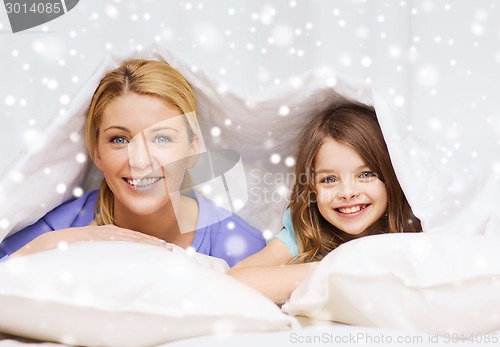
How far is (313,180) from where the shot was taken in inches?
57.9

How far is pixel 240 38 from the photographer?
2.01 meters

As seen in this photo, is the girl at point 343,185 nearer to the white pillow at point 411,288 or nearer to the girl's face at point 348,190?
the girl's face at point 348,190

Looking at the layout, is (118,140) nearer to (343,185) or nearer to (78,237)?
(78,237)

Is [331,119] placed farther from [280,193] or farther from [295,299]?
[295,299]

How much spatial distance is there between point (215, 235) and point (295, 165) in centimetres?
25

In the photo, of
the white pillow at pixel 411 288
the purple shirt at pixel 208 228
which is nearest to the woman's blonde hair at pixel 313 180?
the purple shirt at pixel 208 228

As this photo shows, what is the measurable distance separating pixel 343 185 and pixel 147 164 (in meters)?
0.41

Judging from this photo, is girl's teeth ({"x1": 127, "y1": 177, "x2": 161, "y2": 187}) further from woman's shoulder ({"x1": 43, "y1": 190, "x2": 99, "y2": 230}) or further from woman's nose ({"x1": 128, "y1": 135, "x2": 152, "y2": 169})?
woman's shoulder ({"x1": 43, "y1": 190, "x2": 99, "y2": 230})

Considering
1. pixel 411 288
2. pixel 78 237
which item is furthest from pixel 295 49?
pixel 411 288

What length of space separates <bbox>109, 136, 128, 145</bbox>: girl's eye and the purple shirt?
202 millimetres

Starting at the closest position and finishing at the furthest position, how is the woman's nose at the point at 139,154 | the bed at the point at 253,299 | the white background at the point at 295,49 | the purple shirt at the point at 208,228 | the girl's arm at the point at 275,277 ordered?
the bed at the point at 253,299 < the girl's arm at the point at 275,277 < the woman's nose at the point at 139,154 < the purple shirt at the point at 208,228 < the white background at the point at 295,49

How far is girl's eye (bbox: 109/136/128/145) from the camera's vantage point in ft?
4.60

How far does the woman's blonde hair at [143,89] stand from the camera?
1406 mm

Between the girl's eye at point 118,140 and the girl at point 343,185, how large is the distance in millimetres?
362
